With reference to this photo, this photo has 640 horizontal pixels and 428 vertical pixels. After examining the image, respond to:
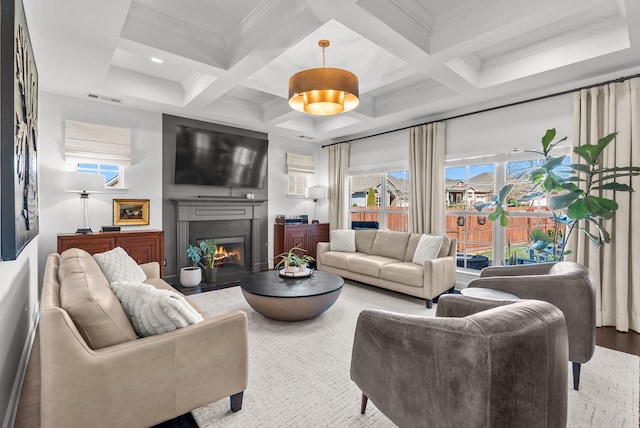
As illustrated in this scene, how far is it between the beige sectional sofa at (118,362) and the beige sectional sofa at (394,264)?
8.50 ft

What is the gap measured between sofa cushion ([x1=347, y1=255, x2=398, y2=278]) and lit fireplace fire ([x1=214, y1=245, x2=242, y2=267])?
6.98 ft

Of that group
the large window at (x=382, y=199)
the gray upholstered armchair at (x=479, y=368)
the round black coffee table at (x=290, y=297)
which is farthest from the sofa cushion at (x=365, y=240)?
the gray upholstered armchair at (x=479, y=368)

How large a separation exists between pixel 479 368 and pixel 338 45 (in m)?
3.11

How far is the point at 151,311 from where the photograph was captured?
5.10 feet

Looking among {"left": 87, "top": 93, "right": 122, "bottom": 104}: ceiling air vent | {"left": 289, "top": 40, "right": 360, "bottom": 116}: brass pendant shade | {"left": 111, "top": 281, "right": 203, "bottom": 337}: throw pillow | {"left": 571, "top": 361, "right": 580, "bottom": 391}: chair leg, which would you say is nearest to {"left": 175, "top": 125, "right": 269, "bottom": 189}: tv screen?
{"left": 87, "top": 93, "right": 122, "bottom": 104}: ceiling air vent

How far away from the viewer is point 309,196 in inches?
243

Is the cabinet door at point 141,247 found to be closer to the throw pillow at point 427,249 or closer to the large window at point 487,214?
the throw pillow at point 427,249

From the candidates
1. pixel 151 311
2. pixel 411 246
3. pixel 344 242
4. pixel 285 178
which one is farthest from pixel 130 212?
pixel 411 246

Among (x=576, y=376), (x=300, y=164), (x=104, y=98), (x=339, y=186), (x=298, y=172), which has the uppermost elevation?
(x=104, y=98)

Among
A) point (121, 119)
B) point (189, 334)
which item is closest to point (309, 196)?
point (121, 119)

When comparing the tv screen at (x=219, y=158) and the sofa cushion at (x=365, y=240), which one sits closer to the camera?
the tv screen at (x=219, y=158)

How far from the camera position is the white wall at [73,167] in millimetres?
3766

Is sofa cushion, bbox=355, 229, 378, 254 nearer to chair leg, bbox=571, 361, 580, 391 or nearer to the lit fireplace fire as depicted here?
the lit fireplace fire

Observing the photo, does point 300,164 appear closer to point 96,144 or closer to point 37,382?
point 96,144
